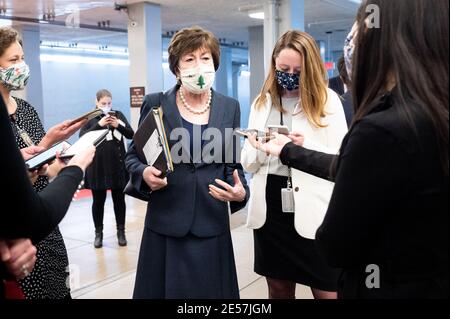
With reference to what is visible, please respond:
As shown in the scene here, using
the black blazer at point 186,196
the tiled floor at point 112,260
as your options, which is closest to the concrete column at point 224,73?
the tiled floor at point 112,260

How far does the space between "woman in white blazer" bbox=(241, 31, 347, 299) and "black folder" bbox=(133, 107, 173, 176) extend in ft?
1.75

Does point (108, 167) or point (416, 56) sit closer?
point (416, 56)

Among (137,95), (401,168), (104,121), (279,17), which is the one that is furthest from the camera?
(137,95)

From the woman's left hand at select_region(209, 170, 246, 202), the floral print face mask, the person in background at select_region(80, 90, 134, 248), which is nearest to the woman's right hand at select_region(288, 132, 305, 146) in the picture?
the woman's left hand at select_region(209, 170, 246, 202)

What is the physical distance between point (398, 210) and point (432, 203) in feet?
0.23

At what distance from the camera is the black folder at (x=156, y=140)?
1698 mm

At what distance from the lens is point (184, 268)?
1.80 metres

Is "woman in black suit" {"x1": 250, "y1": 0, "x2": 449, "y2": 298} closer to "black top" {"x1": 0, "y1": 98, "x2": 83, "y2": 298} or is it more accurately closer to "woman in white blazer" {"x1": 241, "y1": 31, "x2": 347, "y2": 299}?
"black top" {"x1": 0, "y1": 98, "x2": 83, "y2": 298}

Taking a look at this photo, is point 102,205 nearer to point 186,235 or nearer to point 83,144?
point 186,235

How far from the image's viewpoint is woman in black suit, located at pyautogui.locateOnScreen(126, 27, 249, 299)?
71.2 inches

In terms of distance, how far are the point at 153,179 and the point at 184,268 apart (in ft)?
1.31

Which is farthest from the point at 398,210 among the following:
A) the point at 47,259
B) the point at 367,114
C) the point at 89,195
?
the point at 89,195

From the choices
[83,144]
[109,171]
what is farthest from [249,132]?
[109,171]
